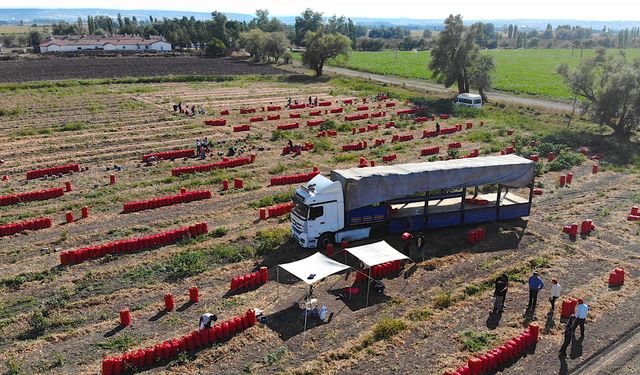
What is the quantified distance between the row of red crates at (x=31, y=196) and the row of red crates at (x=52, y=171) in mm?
3682

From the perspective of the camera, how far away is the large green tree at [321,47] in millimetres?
88438

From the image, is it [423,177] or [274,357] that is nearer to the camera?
[274,357]

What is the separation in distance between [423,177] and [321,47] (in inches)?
2659

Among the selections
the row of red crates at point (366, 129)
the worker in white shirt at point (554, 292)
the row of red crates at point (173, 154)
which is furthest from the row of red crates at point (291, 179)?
the worker in white shirt at point (554, 292)

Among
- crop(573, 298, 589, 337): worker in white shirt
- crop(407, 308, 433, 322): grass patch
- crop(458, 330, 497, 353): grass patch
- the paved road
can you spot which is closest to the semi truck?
crop(407, 308, 433, 322): grass patch

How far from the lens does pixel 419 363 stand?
16.2 m

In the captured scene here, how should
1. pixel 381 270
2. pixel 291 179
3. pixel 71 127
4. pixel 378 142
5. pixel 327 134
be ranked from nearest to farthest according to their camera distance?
1. pixel 381 270
2. pixel 291 179
3. pixel 378 142
4. pixel 327 134
5. pixel 71 127

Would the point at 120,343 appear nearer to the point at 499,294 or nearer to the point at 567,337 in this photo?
the point at 499,294

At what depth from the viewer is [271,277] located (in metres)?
21.7

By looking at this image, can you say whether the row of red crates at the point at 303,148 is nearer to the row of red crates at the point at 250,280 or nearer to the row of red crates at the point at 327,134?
the row of red crates at the point at 327,134

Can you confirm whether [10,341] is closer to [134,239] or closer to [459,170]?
[134,239]

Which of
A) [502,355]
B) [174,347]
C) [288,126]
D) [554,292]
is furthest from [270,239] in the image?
[288,126]

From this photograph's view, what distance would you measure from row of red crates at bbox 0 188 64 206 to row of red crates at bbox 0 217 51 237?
4223mm

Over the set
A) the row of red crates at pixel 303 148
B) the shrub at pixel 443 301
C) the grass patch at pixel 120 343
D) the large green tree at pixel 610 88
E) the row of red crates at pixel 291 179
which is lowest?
the grass patch at pixel 120 343
